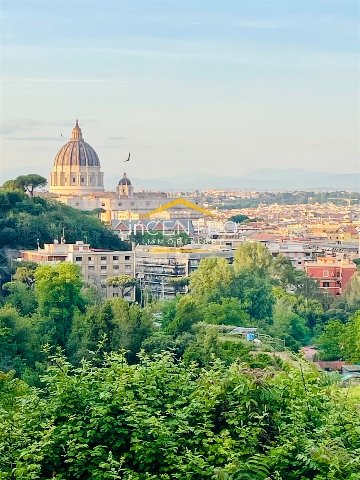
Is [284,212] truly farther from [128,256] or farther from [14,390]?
[14,390]

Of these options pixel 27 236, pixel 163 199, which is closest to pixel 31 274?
pixel 27 236

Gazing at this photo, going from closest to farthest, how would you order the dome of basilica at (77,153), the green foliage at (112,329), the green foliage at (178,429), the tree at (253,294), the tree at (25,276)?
the green foliage at (178,429) < the green foliage at (112,329) < the tree at (253,294) < the tree at (25,276) < the dome of basilica at (77,153)

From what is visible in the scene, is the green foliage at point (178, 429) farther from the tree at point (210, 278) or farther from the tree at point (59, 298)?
the tree at point (210, 278)

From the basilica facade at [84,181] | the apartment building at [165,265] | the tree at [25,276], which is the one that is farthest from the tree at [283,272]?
the basilica facade at [84,181]

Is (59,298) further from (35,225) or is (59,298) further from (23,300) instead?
(35,225)

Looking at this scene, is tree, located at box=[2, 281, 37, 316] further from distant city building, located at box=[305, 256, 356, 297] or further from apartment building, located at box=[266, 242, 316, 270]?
apartment building, located at box=[266, 242, 316, 270]

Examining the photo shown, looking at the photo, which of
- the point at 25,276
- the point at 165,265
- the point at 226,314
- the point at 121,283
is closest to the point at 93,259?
the point at 121,283
